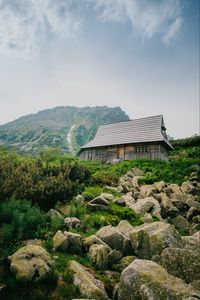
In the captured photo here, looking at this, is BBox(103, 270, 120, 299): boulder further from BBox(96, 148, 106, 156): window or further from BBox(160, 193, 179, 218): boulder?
BBox(96, 148, 106, 156): window

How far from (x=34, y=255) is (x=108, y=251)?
2.38m

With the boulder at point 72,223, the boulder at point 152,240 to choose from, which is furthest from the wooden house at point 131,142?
the boulder at point 152,240

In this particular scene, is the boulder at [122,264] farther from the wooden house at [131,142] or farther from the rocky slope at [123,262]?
the wooden house at [131,142]

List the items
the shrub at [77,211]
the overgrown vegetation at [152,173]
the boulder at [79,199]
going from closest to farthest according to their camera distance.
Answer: the shrub at [77,211], the boulder at [79,199], the overgrown vegetation at [152,173]

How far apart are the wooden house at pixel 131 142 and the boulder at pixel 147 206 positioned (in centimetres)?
1997

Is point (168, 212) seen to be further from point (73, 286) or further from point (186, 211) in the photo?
point (73, 286)

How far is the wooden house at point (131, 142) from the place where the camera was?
112 feet

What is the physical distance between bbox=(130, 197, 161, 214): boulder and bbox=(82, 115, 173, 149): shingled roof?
66.3ft

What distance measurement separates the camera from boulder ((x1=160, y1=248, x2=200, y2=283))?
6.39 metres

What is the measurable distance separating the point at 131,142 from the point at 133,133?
2294 millimetres

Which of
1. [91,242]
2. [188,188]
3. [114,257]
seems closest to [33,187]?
[91,242]

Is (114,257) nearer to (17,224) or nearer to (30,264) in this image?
(30,264)

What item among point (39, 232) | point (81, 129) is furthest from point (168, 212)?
point (81, 129)

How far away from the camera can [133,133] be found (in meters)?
37.1
